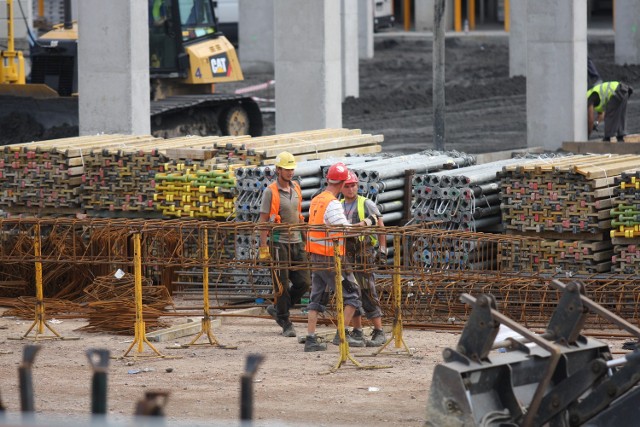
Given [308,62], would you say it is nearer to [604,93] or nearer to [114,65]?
[114,65]

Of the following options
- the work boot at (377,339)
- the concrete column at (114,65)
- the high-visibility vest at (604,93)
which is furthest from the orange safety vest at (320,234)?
the high-visibility vest at (604,93)

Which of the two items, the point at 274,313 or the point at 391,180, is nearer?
the point at 274,313

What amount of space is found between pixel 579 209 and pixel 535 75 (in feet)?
31.3

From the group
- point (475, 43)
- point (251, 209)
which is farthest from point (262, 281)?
point (475, 43)

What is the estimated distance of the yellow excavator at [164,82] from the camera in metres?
25.8

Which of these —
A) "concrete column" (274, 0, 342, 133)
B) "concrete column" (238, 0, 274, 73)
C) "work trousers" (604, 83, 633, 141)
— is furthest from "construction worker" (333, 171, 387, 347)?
"concrete column" (238, 0, 274, 73)

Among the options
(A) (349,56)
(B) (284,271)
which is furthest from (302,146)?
(A) (349,56)

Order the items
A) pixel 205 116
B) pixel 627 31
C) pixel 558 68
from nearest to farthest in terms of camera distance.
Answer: pixel 558 68, pixel 205 116, pixel 627 31

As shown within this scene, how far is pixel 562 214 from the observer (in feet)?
52.1

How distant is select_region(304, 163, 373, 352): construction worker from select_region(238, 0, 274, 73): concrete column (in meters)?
31.6

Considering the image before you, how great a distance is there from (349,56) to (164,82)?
9.83 meters

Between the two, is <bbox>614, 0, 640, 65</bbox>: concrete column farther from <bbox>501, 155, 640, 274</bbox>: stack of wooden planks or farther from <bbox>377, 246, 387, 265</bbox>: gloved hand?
<bbox>377, 246, 387, 265</bbox>: gloved hand

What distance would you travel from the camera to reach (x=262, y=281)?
16438mm

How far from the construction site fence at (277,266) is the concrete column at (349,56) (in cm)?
2041
